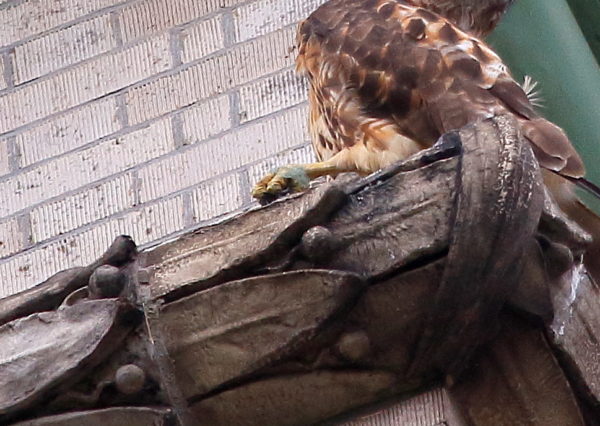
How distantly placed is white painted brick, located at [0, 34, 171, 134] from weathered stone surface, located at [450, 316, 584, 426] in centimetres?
196

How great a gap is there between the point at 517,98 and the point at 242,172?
955 millimetres

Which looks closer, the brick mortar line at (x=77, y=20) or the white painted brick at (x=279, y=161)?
the white painted brick at (x=279, y=161)

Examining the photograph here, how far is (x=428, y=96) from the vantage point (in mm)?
2822

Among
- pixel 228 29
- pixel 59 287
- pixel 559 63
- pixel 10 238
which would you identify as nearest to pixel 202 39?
pixel 228 29

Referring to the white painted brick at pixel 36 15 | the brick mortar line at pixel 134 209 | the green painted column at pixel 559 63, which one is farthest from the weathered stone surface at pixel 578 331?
the white painted brick at pixel 36 15

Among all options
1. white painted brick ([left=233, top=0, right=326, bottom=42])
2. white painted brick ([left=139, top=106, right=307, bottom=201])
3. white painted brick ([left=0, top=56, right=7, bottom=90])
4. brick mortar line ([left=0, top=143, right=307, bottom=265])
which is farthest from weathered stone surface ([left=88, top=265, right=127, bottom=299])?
white painted brick ([left=0, top=56, right=7, bottom=90])

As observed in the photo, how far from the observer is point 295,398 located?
6.94 ft

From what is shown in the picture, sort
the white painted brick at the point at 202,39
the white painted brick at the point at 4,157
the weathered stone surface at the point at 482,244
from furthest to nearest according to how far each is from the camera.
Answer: the white painted brick at the point at 4,157
the white painted brick at the point at 202,39
the weathered stone surface at the point at 482,244

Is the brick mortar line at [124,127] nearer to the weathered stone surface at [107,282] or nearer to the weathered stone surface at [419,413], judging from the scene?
the weathered stone surface at [419,413]

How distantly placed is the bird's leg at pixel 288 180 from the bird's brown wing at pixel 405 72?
0.46ft

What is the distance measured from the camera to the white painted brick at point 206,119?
12.2 ft

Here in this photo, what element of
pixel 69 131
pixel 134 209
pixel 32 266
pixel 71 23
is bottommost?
pixel 32 266

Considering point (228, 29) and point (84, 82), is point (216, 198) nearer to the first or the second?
point (228, 29)

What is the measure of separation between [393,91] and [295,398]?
896 millimetres
